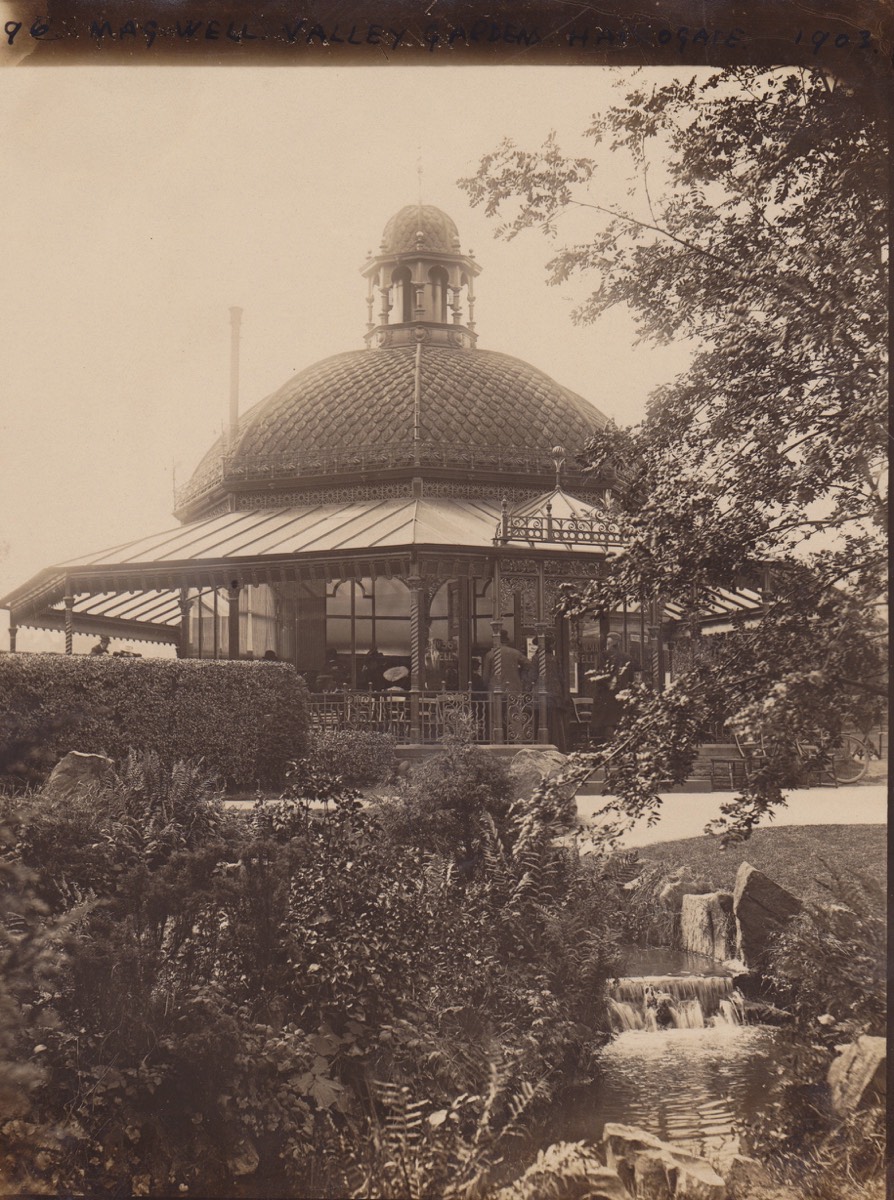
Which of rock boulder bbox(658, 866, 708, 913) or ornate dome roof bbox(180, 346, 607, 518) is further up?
ornate dome roof bbox(180, 346, 607, 518)

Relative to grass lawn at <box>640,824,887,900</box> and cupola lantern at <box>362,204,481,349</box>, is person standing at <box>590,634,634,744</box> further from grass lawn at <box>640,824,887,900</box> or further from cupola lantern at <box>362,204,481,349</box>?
cupola lantern at <box>362,204,481,349</box>

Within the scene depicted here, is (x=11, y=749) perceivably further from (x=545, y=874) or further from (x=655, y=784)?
(x=655, y=784)

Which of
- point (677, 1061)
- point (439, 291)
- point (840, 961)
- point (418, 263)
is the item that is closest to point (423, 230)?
point (418, 263)

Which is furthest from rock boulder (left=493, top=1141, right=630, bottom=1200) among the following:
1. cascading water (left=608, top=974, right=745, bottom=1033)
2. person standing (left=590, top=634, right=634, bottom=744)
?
person standing (left=590, top=634, right=634, bottom=744)

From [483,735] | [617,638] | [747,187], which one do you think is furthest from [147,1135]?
[747,187]

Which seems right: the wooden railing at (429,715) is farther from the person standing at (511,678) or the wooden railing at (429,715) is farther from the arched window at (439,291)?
the arched window at (439,291)

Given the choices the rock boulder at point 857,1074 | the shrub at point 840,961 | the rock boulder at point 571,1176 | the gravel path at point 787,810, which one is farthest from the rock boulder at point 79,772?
the rock boulder at point 857,1074
